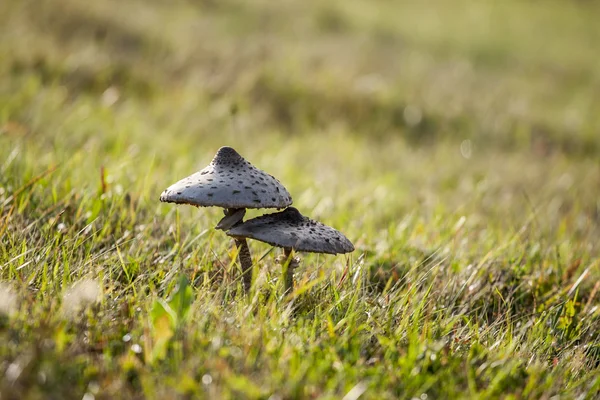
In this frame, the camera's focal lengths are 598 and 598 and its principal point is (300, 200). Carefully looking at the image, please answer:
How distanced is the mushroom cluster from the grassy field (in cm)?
20

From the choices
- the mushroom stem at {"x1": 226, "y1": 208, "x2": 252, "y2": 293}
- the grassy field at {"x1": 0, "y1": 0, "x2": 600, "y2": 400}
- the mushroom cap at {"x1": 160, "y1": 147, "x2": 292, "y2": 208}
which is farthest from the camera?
the mushroom stem at {"x1": 226, "y1": 208, "x2": 252, "y2": 293}

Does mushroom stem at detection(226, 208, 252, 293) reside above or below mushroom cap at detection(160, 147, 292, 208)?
below

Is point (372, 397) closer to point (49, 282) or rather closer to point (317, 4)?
point (49, 282)

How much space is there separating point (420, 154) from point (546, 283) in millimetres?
4905

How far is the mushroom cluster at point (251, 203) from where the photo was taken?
8.52ft

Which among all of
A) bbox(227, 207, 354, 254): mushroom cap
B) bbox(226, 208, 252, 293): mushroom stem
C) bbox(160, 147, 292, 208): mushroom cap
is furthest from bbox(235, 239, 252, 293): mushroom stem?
bbox(160, 147, 292, 208): mushroom cap

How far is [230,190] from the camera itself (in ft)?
8.59

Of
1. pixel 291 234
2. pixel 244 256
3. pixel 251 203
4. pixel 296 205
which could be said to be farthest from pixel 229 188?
pixel 296 205

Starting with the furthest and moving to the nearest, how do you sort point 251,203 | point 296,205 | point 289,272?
1. point 296,205
2. point 289,272
3. point 251,203

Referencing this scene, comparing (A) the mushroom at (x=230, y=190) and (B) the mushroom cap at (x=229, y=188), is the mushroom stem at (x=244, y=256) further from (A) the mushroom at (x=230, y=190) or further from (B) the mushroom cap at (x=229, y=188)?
(B) the mushroom cap at (x=229, y=188)

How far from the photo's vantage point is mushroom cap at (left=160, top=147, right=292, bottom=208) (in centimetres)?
258

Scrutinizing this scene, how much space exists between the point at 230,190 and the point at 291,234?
1.09 ft

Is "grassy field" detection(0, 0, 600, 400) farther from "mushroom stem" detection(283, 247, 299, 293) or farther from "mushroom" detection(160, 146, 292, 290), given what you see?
"mushroom" detection(160, 146, 292, 290)

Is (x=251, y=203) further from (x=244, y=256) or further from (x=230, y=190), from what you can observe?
(x=244, y=256)
